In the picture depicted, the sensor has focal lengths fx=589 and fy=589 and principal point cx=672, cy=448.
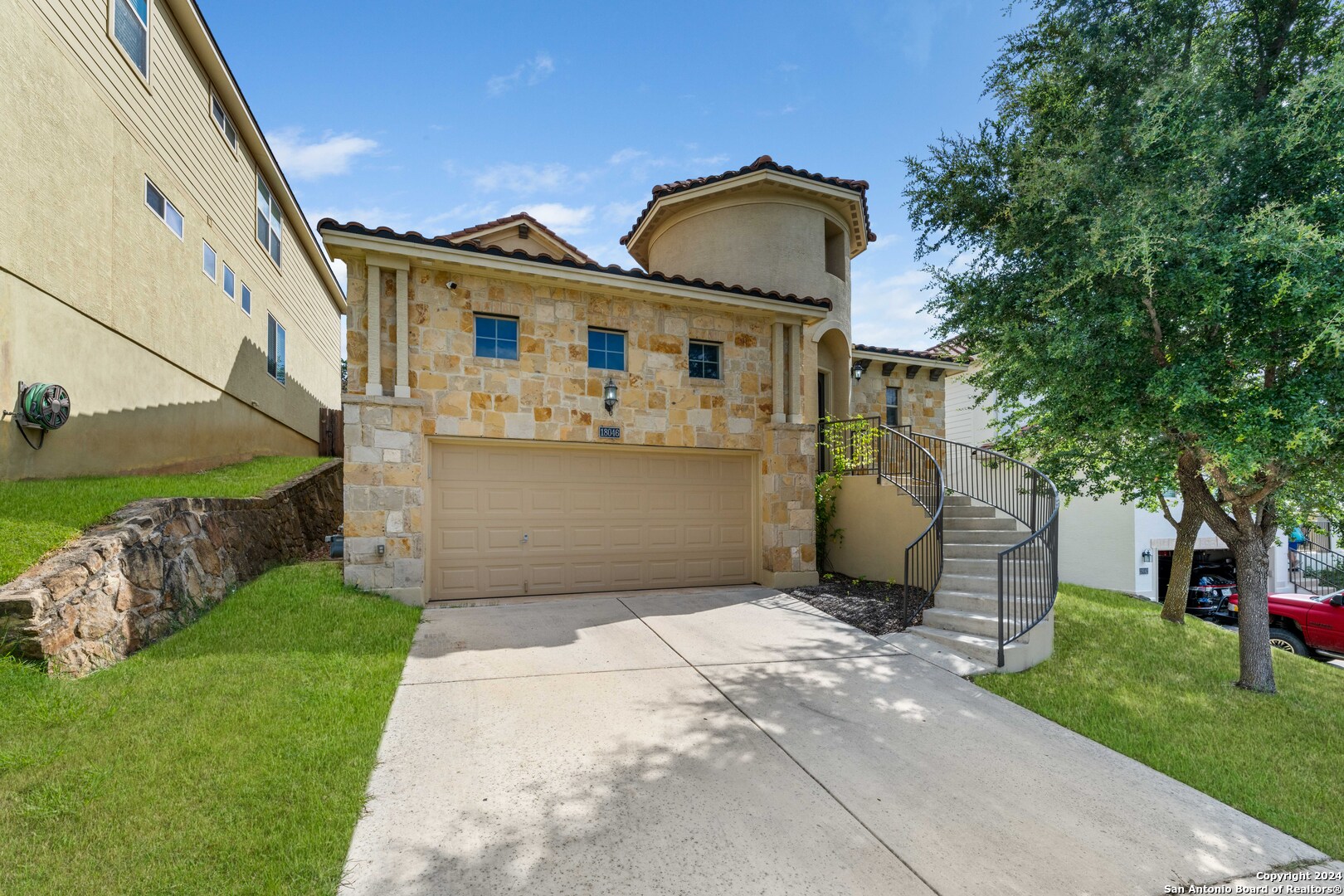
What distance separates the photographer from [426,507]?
817cm

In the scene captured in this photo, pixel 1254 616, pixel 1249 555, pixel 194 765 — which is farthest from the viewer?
pixel 1249 555

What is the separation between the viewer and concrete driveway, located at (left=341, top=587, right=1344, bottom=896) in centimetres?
288

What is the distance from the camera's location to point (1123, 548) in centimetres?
1526

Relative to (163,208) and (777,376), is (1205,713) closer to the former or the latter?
(777,376)

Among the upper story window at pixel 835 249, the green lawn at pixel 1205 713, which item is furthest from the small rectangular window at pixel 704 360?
the green lawn at pixel 1205 713

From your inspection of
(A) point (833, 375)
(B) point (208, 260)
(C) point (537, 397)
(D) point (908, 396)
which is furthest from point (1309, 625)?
(B) point (208, 260)

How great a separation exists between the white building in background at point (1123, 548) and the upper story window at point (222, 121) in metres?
17.2

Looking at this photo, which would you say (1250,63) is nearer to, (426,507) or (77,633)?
(426,507)

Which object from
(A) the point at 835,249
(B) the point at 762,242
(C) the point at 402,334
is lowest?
(C) the point at 402,334

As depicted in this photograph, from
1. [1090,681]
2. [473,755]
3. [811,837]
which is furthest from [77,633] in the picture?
[1090,681]

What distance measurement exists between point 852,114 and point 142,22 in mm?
11500

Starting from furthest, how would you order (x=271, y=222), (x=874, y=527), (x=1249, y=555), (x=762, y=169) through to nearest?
(x=271, y=222), (x=762, y=169), (x=874, y=527), (x=1249, y=555)

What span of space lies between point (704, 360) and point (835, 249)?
527 centimetres

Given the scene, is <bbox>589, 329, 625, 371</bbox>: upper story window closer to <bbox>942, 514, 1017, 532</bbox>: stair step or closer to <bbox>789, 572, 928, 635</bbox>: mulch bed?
<bbox>789, 572, 928, 635</bbox>: mulch bed
